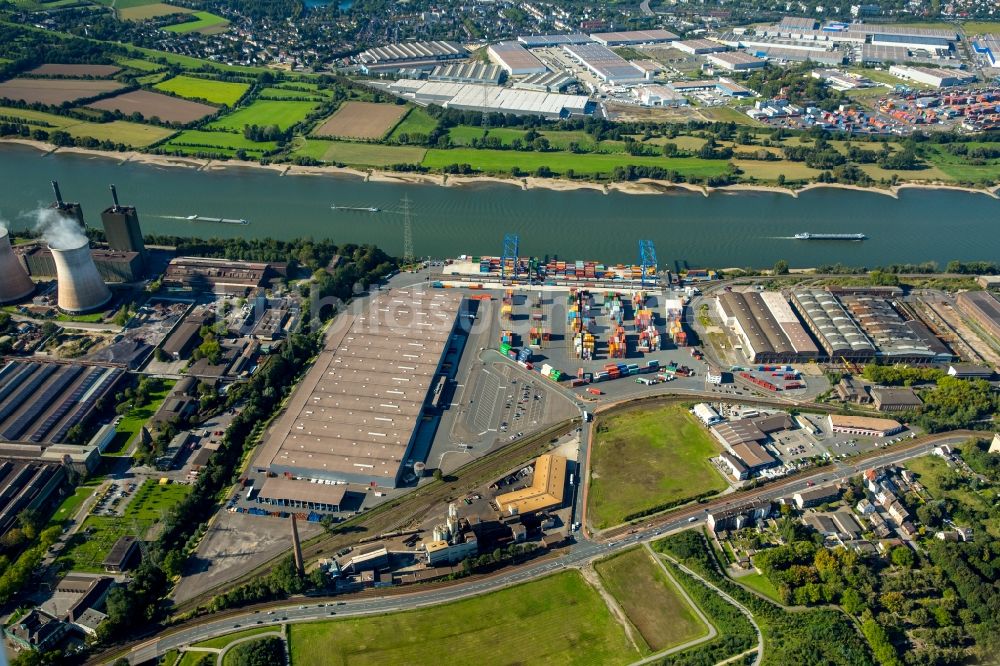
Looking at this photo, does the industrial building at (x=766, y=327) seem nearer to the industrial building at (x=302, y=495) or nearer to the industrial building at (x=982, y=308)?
the industrial building at (x=982, y=308)

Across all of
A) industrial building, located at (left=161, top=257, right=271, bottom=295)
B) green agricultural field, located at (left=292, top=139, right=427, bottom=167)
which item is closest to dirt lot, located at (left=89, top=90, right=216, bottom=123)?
green agricultural field, located at (left=292, top=139, right=427, bottom=167)

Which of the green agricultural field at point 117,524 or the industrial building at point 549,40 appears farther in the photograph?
the industrial building at point 549,40

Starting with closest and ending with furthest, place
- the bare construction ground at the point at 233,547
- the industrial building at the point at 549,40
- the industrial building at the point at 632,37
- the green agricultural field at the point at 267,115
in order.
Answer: the bare construction ground at the point at 233,547
the green agricultural field at the point at 267,115
the industrial building at the point at 549,40
the industrial building at the point at 632,37

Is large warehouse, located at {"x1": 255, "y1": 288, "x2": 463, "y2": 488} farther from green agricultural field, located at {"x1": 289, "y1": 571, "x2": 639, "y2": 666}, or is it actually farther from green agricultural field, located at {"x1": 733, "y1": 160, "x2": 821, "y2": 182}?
green agricultural field, located at {"x1": 733, "y1": 160, "x2": 821, "y2": 182}

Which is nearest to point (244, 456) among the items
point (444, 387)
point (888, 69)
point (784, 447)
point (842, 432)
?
point (444, 387)

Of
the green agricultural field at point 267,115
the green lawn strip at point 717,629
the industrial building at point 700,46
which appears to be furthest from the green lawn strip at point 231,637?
the industrial building at point 700,46

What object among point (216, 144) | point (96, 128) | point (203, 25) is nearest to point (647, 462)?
point (216, 144)

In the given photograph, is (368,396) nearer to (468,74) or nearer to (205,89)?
(205,89)
